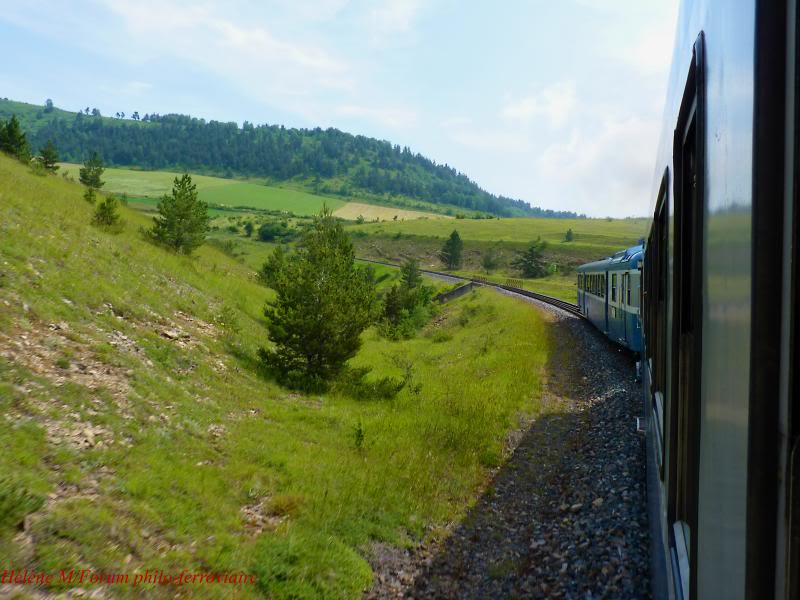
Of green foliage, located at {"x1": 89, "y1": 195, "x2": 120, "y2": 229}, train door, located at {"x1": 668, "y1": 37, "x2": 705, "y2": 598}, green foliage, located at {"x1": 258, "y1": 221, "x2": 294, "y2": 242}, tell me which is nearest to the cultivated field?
green foliage, located at {"x1": 258, "y1": 221, "x2": 294, "y2": 242}

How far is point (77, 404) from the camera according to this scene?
759cm

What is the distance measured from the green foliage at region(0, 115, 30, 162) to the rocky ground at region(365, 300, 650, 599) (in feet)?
125

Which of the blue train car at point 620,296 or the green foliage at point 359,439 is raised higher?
the blue train car at point 620,296

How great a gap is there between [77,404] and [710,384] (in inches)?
324

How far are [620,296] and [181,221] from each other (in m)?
19.9

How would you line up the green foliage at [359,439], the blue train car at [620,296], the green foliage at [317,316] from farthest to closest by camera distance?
the green foliage at [317,316] → the blue train car at [620,296] → the green foliage at [359,439]

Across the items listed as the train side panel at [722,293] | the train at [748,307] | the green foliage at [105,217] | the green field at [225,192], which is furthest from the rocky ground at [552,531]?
the green field at [225,192]

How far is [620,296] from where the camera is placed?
15.3 meters

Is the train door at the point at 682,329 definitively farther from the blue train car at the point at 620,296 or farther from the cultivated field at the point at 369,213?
the cultivated field at the point at 369,213

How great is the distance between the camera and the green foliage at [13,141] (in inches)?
1357

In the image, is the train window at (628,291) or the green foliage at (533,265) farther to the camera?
the green foliage at (533,265)

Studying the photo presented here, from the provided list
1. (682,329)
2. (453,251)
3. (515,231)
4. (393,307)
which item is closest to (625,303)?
(682,329)

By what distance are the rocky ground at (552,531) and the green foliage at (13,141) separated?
125 feet

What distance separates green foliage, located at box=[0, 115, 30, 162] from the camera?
34469 mm
